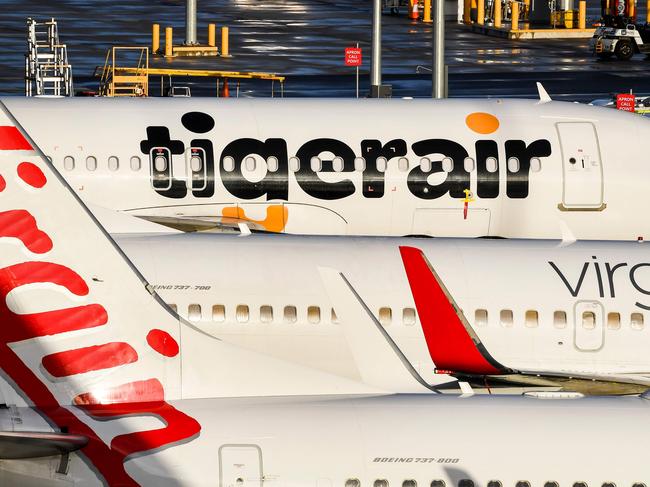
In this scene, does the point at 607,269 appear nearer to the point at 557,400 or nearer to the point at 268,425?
the point at 557,400

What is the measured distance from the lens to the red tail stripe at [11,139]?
573 inches

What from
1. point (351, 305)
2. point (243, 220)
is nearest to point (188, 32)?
point (243, 220)

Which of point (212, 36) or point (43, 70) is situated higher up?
point (212, 36)

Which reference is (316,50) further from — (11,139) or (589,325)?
(11,139)

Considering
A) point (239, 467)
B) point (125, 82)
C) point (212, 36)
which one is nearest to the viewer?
point (239, 467)

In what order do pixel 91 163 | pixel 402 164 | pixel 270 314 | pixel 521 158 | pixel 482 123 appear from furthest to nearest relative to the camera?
pixel 482 123, pixel 521 158, pixel 402 164, pixel 91 163, pixel 270 314

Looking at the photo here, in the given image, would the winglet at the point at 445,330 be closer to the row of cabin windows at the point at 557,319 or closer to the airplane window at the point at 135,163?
the row of cabin windows at the point at 557,319

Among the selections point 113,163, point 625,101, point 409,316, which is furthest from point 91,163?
point 625,101

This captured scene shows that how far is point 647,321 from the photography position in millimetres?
22328

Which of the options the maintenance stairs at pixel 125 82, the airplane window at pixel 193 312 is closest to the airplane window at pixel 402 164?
the airplane window at pixel 193 312

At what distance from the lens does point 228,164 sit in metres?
31.8

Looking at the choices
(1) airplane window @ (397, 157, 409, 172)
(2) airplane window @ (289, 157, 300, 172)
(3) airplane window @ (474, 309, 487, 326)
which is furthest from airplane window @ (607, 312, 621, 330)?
(2) airplane window @ (289, 157, 300, 172)

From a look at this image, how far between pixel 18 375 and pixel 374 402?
340cm

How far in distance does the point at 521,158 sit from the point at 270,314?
→ 1146cm
